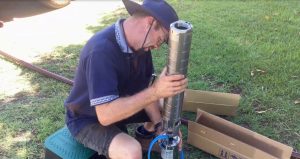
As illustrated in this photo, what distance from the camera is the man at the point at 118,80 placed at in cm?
226

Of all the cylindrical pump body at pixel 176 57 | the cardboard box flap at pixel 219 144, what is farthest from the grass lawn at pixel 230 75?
the cylindrical pump body at pixel 176 57

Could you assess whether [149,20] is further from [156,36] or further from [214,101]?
[214,101]

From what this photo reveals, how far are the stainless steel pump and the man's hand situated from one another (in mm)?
73

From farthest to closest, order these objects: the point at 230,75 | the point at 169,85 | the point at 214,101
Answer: the point at 230,75
the point at 214,101
the point at 169,85

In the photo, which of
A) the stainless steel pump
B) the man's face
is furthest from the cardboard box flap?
the man's face

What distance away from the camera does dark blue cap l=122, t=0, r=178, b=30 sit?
221 cm

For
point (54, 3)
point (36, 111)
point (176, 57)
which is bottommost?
point (36, 111)

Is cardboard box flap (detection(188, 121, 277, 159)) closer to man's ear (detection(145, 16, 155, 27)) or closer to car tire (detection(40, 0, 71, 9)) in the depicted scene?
man's ear (detection(145, 16, 155, 27))

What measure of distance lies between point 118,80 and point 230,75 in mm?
1948

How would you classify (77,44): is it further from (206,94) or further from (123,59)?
(123,59)

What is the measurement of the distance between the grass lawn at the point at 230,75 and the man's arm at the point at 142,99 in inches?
39.2

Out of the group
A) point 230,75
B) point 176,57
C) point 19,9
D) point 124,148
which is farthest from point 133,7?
point 19,9

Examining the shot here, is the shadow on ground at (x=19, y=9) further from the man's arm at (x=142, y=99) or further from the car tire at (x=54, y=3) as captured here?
the man's arm at (x=142, y=99)

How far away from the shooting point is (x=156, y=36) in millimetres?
2322
